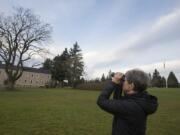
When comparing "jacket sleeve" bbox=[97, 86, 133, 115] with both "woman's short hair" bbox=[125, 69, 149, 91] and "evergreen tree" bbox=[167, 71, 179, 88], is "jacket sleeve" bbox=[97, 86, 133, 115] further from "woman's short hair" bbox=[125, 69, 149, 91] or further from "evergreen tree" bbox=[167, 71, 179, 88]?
"evergreen tree" bbox=[167, 71, 179, 88]

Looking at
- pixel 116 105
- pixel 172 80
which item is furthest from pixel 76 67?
pixel 116 105

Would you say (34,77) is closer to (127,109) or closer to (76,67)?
(76,67)

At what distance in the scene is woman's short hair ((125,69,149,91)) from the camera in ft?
9.83

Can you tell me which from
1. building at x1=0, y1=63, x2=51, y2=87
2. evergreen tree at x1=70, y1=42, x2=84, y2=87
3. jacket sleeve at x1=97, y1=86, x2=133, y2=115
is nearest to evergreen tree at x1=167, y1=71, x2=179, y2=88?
evergreen tree at x1=70, y1=42, x2=84, y2=87

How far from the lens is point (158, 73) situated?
12700 centimetres

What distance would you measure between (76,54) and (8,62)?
143 feet

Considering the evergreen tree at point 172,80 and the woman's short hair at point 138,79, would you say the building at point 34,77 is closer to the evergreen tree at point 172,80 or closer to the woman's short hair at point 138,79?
the evergreen tree at point 172,80

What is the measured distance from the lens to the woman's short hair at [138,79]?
2996 millimetres

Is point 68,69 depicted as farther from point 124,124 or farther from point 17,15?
Result: point 124,124

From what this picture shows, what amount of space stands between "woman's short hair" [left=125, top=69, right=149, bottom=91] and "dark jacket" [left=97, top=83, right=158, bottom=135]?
97mm

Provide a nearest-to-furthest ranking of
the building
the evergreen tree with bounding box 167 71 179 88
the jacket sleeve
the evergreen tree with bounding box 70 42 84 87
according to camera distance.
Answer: the jacket sleeve → the evergreen tree with bounding box 70 42 84 87 → the evergreen tree with bounding box 167 71 179 88 → the building

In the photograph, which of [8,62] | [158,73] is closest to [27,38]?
[8,62]

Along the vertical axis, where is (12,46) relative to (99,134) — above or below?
above

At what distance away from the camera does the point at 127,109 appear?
9.83ft
